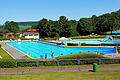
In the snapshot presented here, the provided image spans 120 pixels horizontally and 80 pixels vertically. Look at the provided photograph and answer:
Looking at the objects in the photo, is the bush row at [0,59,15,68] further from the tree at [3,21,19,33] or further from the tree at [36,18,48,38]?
the tree at [3,21,19,33]

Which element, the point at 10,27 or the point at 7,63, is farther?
the point at 10,27

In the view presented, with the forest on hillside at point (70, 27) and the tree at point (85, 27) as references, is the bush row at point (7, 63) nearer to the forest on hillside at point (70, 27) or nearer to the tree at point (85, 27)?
the forest on hillside at point (70, 27)

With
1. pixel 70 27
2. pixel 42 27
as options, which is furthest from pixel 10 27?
pixel 70 27

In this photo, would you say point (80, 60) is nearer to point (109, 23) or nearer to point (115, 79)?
point (115, 79)

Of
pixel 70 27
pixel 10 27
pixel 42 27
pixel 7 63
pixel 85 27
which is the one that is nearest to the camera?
pixel 7 63

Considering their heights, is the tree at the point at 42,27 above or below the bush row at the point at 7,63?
above

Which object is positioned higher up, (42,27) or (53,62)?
(42,27)

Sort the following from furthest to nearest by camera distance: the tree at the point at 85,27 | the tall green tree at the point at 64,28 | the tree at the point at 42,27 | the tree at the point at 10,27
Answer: the tree at the point at 10,27 < the tree at the point at 85,27 < the tree at the point at 42,27 < the tall green tree at the point at 64,28

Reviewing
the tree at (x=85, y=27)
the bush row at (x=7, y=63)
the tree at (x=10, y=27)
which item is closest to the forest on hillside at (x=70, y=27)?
the tree at (x=85, y=27)

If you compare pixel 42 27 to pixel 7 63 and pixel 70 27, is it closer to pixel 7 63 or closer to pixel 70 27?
pixel 70 27

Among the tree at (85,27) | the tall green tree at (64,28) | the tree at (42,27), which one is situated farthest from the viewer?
the tree at (85,27)

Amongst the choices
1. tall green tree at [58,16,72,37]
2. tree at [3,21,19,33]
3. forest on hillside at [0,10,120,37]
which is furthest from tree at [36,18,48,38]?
tree at [3,21,19,33]

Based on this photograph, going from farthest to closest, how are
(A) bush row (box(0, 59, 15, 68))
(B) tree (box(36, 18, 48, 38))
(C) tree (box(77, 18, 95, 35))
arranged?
(C) tree (box(77, 18, 95, 35)) < (B) tree (box(36, 18, 48, 38)) < (A) bush row (box(0, 59, 15, 68))

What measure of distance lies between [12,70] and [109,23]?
70876 millimetres
